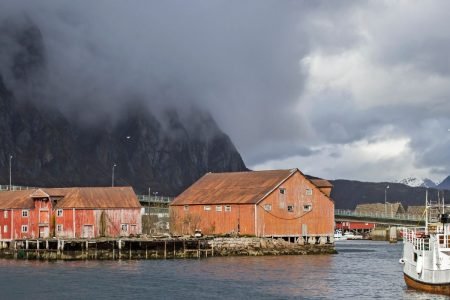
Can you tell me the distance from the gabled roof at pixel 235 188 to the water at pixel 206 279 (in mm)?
14643

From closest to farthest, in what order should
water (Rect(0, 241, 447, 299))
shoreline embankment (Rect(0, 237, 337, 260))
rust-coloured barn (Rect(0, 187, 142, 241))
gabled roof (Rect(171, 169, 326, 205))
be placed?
water (Rect(0, 241, 447, 299)), shoreline embankment (Rect(0, 237, 337, 260)), rust-coloured barn (Rect(0, 187, 142, 241)), gabled roof (Rect(171, 169, 326, 205))

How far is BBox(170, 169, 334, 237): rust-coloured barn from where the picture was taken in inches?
3996

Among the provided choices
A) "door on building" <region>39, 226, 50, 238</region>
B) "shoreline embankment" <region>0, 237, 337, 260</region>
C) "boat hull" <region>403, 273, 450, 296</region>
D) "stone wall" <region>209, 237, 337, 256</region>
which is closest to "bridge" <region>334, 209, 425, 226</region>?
"stone wall" <region>209, 237, 337, 256</region>

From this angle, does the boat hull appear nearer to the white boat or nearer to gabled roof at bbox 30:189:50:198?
the white boat

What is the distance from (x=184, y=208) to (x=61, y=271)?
1435 inches

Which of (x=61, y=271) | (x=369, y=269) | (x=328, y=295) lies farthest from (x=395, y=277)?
(x=61, y=271)

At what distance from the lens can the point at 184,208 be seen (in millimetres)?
109375

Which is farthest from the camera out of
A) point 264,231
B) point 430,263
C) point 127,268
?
point 264,231

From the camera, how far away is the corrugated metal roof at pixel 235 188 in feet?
339

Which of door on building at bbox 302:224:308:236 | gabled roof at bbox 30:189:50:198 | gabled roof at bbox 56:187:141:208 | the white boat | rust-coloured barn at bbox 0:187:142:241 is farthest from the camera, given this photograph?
door on building at bbox 302:224:308:236

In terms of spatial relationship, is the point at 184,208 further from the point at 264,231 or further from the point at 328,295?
the point at 328,295

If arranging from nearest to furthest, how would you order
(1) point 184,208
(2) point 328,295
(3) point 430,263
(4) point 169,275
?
(3) point 430,263, (2) point 328,295, (4) point 169,275, (1) point 184,208

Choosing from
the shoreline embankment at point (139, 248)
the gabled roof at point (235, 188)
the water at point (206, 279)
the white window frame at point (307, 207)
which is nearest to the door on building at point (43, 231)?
the shoreline embankment at point (139, 248)

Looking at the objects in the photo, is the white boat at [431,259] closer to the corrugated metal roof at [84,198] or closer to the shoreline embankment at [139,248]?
the shoreline embankment at [139,248]
